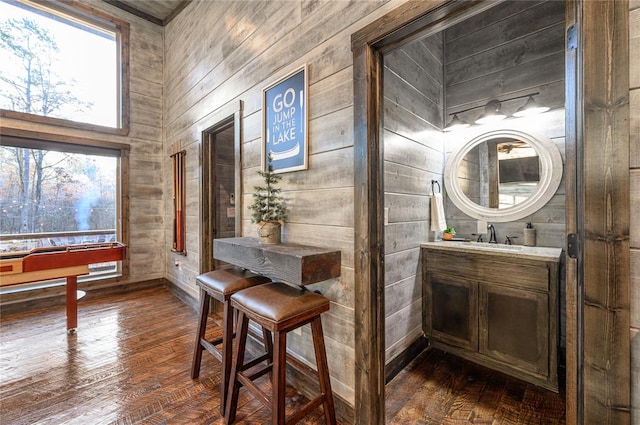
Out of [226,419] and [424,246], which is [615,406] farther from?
[226,419]

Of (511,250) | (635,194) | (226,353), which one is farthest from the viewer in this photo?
(511,250)

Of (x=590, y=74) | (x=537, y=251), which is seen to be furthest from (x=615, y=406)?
(x=537, y=251)

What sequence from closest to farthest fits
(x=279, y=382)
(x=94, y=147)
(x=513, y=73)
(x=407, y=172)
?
1. (x=279, y=382)
2. (x=407, y=172)
3. (x=513, y=73)
4. (x=94, y=147)

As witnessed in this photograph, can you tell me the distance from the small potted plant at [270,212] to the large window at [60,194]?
10.2ft

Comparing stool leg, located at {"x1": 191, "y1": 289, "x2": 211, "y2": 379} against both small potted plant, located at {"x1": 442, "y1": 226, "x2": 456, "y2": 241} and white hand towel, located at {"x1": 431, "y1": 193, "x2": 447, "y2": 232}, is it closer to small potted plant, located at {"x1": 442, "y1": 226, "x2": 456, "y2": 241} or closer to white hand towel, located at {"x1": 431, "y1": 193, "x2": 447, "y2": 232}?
white hand towel, located at {"x1": 431, "y1": 193, "x2": 447, "y2": 232}

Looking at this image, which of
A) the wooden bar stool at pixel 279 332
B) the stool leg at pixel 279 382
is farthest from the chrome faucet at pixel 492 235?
the stool leg at pixel 279 382

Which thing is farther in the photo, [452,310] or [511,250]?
[452,310]

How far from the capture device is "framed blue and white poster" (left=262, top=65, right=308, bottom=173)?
1.78m

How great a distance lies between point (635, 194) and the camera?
31.5 inches

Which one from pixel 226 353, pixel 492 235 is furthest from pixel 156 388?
pixel 492 235

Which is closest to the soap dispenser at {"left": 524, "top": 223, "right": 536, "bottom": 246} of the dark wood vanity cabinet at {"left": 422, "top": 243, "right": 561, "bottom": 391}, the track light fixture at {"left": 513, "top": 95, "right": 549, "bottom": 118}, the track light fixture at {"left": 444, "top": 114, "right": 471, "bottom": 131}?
the dark wood vanity cabinet at {"left": 422, "top": 243, "right": 561, "bottom": 391}

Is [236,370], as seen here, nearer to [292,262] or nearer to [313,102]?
[292,262]

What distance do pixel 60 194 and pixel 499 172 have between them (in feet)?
17.1

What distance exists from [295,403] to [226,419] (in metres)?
0.43
